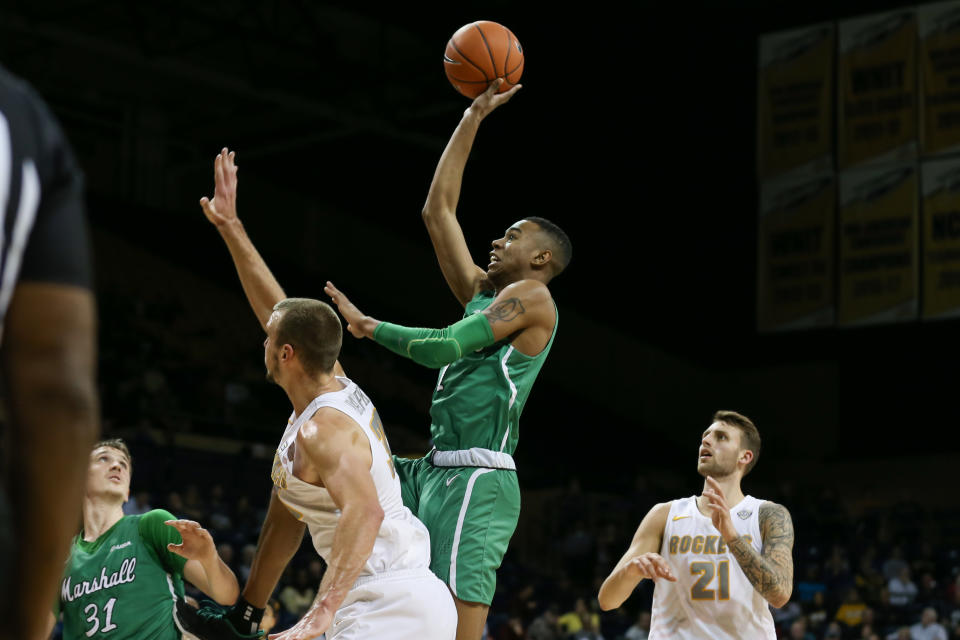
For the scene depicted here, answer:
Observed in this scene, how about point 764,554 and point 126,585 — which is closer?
point 126,585

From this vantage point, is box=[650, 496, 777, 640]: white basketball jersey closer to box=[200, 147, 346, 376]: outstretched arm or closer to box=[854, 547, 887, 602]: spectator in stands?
box=[200, 147, 346, 376]: outstretched arm

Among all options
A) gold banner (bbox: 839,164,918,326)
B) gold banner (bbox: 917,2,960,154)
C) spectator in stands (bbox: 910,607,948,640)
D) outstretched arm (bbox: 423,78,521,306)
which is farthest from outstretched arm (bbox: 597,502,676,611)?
gold banner (bbox: 917,2,960,154)

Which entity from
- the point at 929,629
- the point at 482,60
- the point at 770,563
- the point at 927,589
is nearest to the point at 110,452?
the point at 482,60

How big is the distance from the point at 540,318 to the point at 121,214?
57.7ft

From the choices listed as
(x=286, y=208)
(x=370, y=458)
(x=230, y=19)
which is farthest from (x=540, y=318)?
(x=286, y=208)

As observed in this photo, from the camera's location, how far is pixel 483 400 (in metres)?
5.30

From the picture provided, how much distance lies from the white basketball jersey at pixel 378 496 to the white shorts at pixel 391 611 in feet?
0.16

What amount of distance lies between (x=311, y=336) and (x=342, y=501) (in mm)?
654

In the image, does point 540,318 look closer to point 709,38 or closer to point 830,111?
point 830,111

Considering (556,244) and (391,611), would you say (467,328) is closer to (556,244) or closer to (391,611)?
(556,244)

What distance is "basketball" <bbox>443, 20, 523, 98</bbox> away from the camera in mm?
6059

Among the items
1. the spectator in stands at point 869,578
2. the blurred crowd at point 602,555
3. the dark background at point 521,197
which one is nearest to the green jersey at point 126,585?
the blurred crowd at point 602,555

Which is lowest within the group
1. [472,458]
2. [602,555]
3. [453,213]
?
[602,555]

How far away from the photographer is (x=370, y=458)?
13.7 feet
